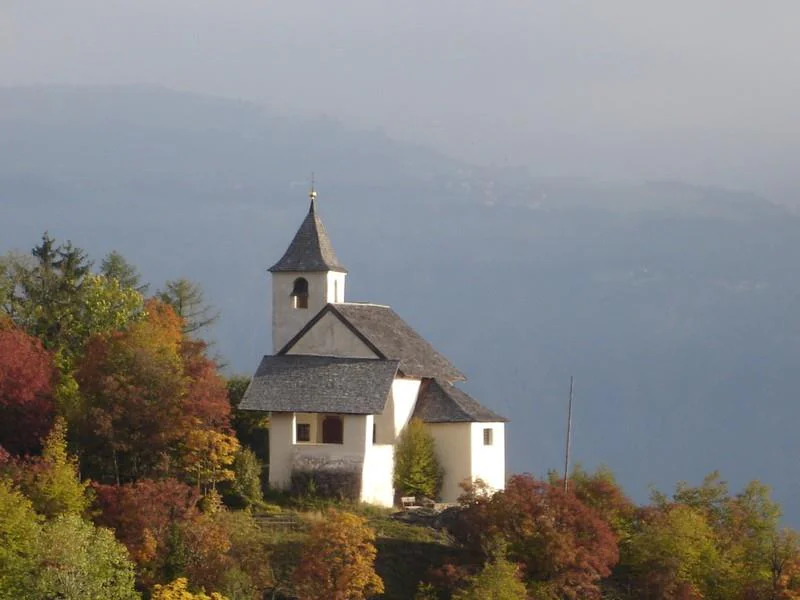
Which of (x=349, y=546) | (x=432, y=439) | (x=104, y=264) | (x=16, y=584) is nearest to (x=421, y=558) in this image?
(x=349, y=546)

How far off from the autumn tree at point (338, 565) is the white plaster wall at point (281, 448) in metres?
9.75

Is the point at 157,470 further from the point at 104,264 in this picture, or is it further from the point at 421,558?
the point at 104,264

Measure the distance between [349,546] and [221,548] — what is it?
4456 mm

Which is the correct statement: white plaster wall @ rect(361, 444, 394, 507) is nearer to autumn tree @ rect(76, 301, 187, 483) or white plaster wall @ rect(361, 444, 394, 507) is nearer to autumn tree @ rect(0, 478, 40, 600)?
autumn tree @ rect(76, 301, 187, 483)

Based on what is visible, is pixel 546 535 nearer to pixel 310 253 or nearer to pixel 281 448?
pixel 281 448

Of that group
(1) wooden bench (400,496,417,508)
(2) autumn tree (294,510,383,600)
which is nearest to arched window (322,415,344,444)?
(1) wooden bench (400,496,417,508)

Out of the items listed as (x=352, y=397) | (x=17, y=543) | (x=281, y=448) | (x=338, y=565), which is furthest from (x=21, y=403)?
(x=338, y=565)

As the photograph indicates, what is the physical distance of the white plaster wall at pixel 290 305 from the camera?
241 ft

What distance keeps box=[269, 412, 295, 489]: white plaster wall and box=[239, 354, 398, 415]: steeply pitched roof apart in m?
0.58

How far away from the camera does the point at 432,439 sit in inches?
2707

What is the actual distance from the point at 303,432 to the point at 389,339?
6.79 meters

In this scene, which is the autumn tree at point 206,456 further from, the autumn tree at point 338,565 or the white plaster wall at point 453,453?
the white plaster wall at point 453,453

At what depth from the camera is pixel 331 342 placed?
70.3 metres

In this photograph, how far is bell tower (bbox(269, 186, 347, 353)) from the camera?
241ft
